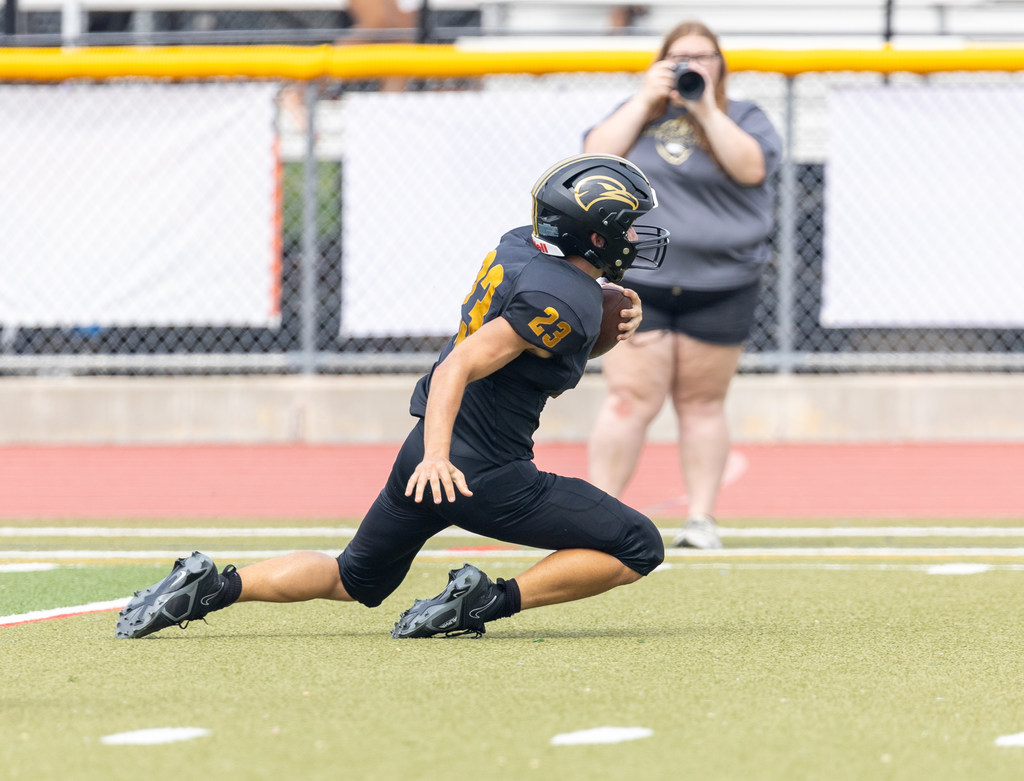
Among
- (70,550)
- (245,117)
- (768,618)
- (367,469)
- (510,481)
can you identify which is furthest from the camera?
(245,117)

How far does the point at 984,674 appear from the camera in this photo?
353 centimetres

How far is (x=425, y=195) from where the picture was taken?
925 centimetres

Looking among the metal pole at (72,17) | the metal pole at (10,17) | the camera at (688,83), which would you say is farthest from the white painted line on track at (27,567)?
the metal pole at (72,17)

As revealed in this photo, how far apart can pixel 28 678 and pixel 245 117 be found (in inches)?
243

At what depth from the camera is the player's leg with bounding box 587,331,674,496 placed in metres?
5.87

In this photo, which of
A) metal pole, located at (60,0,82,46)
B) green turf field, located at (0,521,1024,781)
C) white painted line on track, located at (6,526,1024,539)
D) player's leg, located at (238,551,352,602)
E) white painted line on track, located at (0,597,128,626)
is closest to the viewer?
green turf field, located at (0,521,1024,781)

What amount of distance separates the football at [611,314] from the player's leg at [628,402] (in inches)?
68.6

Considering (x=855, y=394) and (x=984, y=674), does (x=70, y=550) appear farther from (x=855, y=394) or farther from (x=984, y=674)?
(x=855, y=394)

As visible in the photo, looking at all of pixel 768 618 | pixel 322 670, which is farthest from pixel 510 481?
pixel 768 618

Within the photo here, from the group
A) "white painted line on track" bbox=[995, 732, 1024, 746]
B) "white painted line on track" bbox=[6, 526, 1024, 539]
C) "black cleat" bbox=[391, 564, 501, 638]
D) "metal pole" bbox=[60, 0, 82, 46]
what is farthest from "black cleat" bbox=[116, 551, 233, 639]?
"metal pole" bbox=[60, 0, 82, 46]

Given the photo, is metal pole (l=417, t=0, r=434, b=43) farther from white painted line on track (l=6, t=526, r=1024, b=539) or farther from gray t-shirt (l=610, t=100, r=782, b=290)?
white painted line on track (l=6, t=526, r=1024, b=539)

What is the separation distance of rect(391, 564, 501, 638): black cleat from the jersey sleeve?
669mm

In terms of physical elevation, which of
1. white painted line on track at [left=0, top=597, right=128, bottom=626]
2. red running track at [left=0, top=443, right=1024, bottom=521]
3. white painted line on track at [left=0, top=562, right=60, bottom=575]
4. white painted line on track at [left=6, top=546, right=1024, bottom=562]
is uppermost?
white painted line on track at [left=0, top=597, right=128, bottom=626]

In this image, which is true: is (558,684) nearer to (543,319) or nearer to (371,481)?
(543,319)
